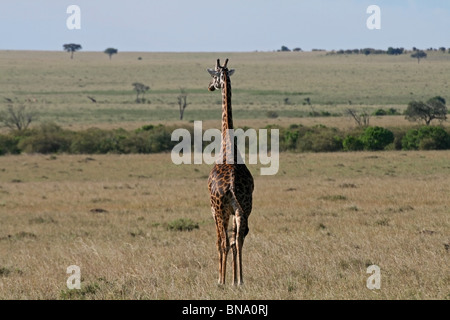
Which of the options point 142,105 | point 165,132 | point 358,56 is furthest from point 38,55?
point 165,132

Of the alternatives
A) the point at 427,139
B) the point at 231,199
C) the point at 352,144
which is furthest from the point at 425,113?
the point at 231,199

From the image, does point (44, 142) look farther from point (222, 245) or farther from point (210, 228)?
point (222, 245)

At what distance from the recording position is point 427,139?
47.9 meters

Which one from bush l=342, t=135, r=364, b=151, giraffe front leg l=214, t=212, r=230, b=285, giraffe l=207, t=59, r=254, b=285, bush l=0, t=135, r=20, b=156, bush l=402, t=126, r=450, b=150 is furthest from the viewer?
bush l=0, t=135, r=20, b=156

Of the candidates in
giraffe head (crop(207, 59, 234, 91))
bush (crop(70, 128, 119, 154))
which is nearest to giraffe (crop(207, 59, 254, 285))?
giraffe head (crop(207, 59, 234, 91))

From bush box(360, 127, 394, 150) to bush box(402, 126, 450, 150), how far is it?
3.60 ft

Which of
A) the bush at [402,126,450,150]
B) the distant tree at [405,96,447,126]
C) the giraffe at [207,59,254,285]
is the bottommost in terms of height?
the bush at [402,126,450,150]

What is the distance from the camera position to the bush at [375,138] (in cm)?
4856

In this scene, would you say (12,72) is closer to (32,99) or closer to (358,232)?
(32,99)

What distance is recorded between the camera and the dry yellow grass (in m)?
9.47

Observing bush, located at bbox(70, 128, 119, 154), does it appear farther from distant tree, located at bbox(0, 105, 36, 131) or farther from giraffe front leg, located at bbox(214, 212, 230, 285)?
giraffe front leg, located at bbox(214, 212, 230, 285)

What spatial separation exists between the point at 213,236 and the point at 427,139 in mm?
34257

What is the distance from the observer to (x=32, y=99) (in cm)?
10044

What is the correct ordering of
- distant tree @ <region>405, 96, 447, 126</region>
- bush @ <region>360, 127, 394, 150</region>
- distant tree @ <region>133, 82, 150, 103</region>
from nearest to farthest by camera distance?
bush @ <region>360, 127, 394, 150</region> < distant tree @ <region>405, 96, 447, 126</region> < distant tree @ <region>133, 82, 150, 103</region>
